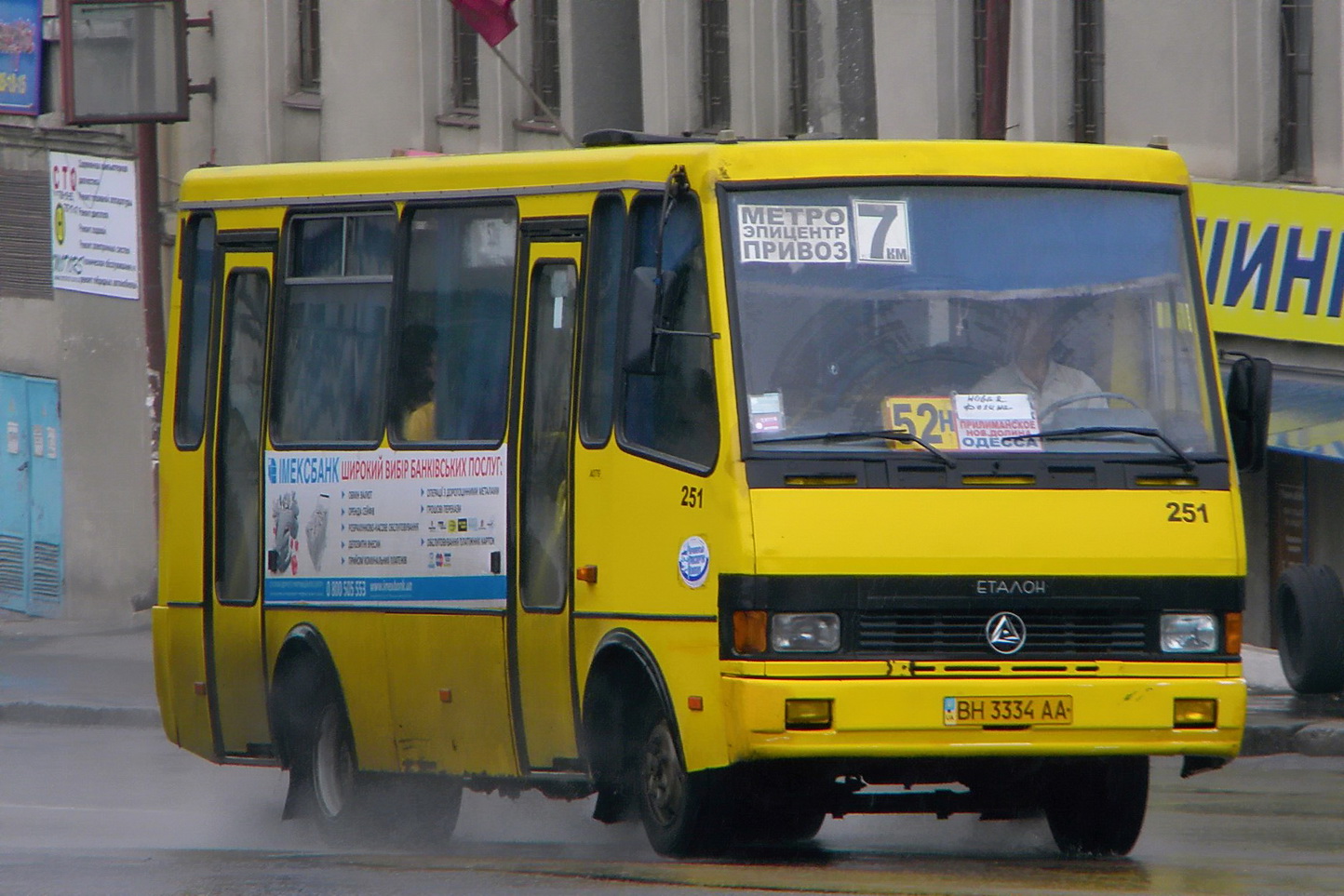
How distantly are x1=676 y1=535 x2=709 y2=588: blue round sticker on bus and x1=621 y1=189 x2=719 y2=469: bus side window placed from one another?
0.88ft

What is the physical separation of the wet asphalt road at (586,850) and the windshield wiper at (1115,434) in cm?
143

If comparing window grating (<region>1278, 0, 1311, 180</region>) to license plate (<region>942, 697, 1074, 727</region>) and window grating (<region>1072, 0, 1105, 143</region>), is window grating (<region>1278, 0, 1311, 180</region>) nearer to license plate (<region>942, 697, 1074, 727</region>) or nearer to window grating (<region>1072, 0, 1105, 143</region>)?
window grating (<region>1072, 0, 1105, 143</region>)

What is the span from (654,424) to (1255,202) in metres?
10.3

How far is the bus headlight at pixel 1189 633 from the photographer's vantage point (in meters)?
9.23

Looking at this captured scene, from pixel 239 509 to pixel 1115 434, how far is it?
4.61 m

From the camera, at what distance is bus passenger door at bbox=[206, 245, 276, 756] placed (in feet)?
40.1

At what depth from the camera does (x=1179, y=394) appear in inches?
372

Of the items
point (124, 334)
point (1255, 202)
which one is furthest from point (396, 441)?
point (124, 334)

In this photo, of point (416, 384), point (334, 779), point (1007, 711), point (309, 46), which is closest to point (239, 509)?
point (334, 779)

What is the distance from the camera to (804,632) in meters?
8.99

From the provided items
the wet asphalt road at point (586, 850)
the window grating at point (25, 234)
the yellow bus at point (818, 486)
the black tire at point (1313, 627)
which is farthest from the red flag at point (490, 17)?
the yellow bus at point (818, 486)

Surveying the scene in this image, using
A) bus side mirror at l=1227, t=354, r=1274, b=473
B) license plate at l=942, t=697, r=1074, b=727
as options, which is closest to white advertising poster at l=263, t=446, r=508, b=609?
license plate at l=942, t=697, r=1074, b=727

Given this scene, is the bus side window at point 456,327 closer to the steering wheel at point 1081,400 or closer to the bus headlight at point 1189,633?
→ the steering wheel at point 1081,400

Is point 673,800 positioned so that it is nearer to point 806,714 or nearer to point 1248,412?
point 806,714
